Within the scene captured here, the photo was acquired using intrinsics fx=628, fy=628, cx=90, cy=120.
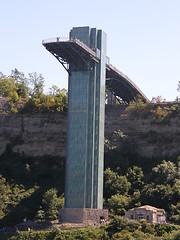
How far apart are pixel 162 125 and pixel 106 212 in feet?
61.5

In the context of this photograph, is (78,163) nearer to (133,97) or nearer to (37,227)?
(37,227)

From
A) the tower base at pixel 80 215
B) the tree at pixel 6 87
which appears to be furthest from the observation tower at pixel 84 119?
the tree at pixel 6 87

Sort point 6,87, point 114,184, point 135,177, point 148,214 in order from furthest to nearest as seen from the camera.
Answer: point 6,87 → point 135,177 → point 114,184 → point 148,214

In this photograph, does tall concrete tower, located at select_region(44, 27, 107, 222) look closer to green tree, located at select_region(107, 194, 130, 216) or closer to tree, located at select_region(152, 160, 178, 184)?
green tree, located at select_region(107, 194, 130, 216)

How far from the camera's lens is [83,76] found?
224 feet

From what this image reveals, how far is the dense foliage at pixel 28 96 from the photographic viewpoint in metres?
84.7

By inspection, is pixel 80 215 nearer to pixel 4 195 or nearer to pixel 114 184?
pixel 114 184

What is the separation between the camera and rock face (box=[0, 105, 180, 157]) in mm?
79562

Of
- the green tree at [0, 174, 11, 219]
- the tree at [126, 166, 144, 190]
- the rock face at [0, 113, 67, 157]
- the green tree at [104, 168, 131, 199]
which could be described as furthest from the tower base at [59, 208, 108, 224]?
the rock face at [0, 113, 67, 157]

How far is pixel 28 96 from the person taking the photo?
312 feet

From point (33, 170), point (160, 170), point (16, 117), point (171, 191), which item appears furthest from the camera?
point (16, 117)

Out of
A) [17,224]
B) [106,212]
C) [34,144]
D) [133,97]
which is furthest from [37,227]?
[133,97]

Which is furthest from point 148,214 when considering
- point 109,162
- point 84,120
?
point 109,162

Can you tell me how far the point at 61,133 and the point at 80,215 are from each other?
20864 millimetres
